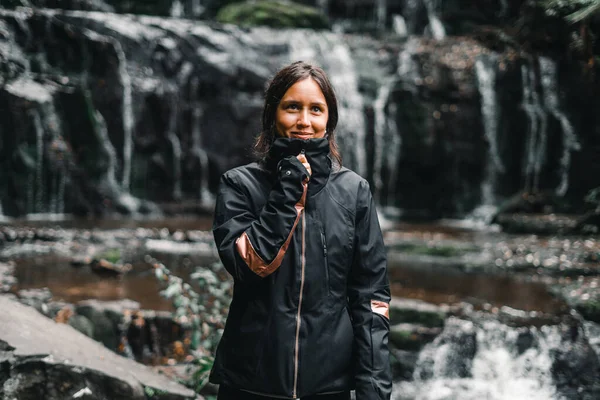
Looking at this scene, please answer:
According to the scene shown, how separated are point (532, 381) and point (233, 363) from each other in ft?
13.0

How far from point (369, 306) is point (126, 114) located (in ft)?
41.0

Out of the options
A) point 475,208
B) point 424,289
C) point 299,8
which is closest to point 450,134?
point 475,208

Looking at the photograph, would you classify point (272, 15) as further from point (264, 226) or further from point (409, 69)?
point (264, 226)

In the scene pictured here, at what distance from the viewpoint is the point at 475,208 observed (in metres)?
14.6

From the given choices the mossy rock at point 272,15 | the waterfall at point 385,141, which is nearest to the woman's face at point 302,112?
the waterfall at point 385,141

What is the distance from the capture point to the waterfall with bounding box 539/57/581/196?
13.7 m

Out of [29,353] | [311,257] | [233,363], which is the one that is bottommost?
[29,353]

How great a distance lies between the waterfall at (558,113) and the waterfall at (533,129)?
8.2 inches

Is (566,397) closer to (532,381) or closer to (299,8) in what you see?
(532,381)

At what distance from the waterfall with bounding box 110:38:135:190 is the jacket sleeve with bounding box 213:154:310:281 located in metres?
12.2

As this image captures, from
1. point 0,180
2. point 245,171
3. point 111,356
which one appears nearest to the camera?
point 245,171

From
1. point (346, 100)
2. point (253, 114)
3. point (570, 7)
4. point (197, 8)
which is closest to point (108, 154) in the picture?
point (253, 114)

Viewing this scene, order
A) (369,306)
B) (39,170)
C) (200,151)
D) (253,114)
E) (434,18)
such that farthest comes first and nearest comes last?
(434,18) < (200,151) < (253,114) < (39,170) < (369,306)

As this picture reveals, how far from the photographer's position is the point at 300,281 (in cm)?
192
